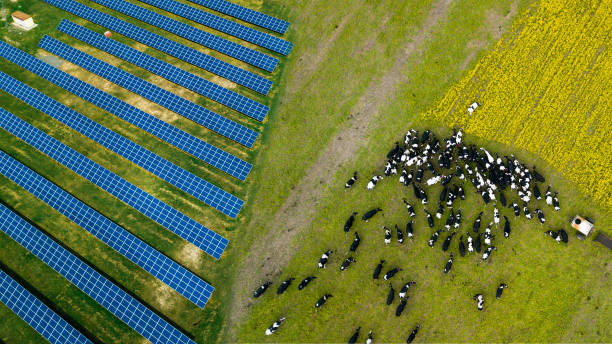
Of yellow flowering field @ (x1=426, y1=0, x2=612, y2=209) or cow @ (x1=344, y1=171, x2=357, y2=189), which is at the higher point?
yellow flowering field @ (x1=426, y1=0, x2=612, y2=209)

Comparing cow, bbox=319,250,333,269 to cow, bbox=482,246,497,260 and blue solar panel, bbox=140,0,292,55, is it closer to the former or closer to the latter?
cow, bbox=482,246,497,260

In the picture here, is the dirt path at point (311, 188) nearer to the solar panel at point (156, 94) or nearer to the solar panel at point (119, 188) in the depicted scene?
the solar panel at point (119, 188)

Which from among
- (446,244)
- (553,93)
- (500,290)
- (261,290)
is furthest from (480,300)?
(553,93)

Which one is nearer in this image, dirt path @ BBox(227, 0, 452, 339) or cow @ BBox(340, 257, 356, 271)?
cow @ BBox(340, 257, 356, 271)

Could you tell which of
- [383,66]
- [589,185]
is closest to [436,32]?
[383,66]

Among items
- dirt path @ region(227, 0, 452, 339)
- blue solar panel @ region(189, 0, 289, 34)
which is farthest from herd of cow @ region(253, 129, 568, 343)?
blue solar panel @ region(189, 0, 289, 34)

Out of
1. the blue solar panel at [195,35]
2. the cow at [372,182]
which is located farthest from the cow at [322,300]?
the blue solar panel at [195,35]

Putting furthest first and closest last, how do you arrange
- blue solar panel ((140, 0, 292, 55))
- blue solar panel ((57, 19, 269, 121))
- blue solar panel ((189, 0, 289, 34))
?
blue solar panel ((189, 0, 289, 34))
blue solar panel ((140, 0, 292, 55))
blue solar panel ((57, 19, 269, 121))
